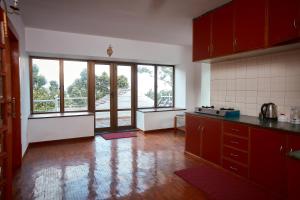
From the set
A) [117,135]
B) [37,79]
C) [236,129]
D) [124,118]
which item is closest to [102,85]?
[124,118]

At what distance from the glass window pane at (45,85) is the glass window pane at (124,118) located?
1.68 metres

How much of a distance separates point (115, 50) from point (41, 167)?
310 centimetres

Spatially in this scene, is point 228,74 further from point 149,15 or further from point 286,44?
point 149,15

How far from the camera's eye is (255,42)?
2576 mm

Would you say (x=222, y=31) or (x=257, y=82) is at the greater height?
(x=222, y=31)

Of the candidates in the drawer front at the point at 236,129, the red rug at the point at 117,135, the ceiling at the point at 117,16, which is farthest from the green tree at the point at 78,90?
the drawer front at the point at 236,129

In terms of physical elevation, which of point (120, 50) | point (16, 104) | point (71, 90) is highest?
point (120, 50)

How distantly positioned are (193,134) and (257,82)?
136cm

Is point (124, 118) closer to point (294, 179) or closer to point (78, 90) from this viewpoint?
point (78, 90)

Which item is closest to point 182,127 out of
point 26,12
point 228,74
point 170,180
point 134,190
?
point 228,74

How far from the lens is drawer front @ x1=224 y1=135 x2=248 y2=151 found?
2.58 metres

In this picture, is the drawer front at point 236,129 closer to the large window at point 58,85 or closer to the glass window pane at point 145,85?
the glass window pane at point 145,85

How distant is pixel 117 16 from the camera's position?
11.2 ft

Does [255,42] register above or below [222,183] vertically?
above
